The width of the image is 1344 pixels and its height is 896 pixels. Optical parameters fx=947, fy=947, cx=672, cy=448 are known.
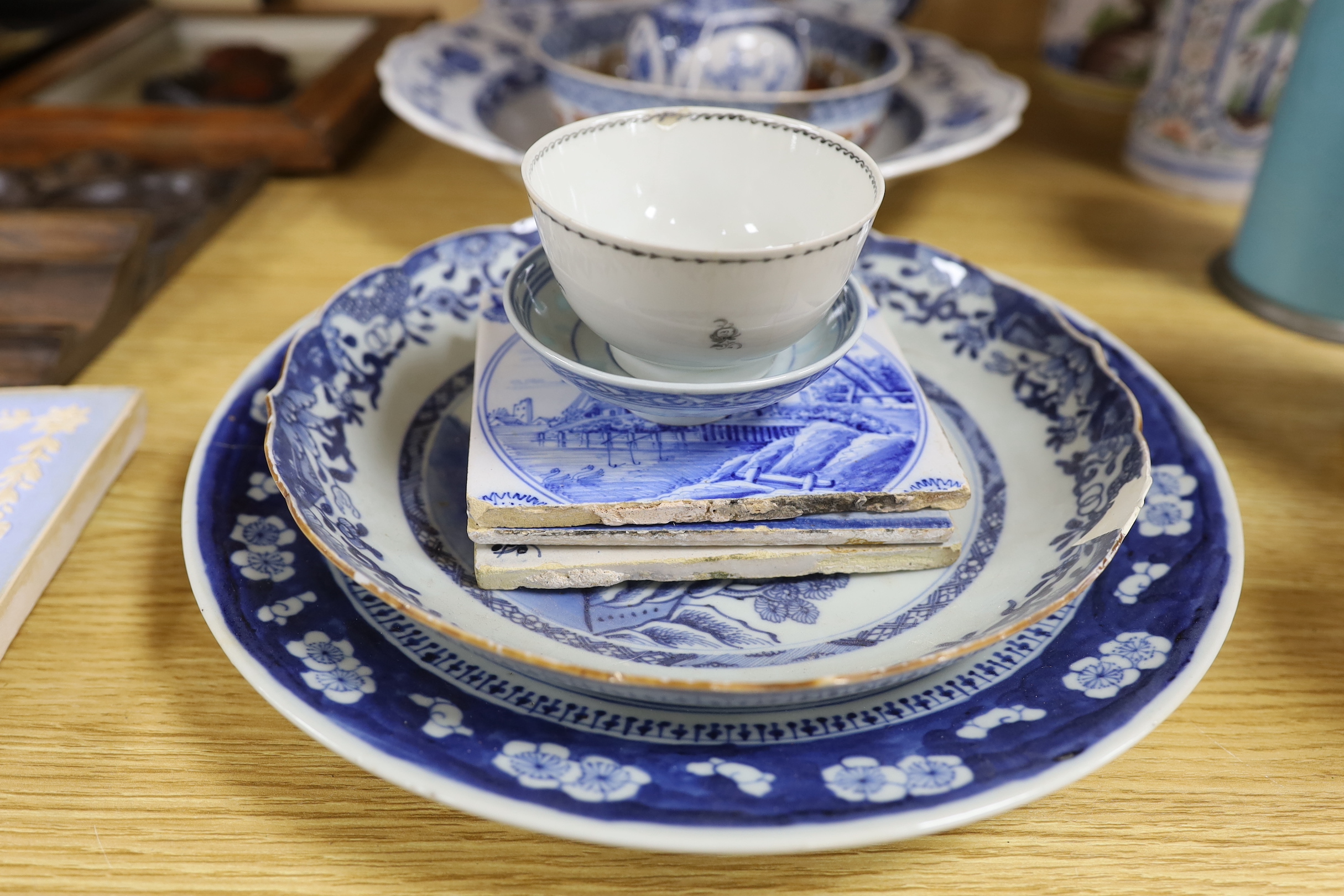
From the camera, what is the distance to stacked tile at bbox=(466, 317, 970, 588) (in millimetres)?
362

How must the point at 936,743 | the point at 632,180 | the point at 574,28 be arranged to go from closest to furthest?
the point at 936,743
the point at 632,180
the point at 574,28

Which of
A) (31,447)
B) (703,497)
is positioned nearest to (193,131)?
(31,447)

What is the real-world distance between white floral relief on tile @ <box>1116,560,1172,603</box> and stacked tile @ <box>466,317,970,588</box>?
69 mm

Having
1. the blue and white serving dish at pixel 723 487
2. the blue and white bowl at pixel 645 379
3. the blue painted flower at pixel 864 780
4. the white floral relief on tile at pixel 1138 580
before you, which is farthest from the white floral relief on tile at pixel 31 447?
the white floral relief on tile at pixel 1138 580

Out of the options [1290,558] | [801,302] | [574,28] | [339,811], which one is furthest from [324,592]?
[574,28]

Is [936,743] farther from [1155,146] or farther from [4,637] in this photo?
[1155,146]

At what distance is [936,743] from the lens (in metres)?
0.32

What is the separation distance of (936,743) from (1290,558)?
10.6 inches

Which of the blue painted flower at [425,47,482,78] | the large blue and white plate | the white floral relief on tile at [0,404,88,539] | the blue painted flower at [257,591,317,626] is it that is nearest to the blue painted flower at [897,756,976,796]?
the large blue and white plate

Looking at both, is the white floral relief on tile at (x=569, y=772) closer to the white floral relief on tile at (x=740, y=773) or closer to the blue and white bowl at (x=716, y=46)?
the white floral relief on tile at (x=740, y=773)

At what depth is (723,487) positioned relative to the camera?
37 centimetres

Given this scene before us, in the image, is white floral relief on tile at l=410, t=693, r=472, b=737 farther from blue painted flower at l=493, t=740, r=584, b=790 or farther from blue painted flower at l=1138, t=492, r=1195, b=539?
blue painted flower at l=1138, t=492, r=1195, b=539

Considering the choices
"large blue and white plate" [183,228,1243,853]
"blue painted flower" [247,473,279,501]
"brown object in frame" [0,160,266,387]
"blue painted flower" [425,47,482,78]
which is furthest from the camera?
"blue painted flower" [425,47,482,78]

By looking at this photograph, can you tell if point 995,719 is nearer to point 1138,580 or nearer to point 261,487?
point 1138,580
